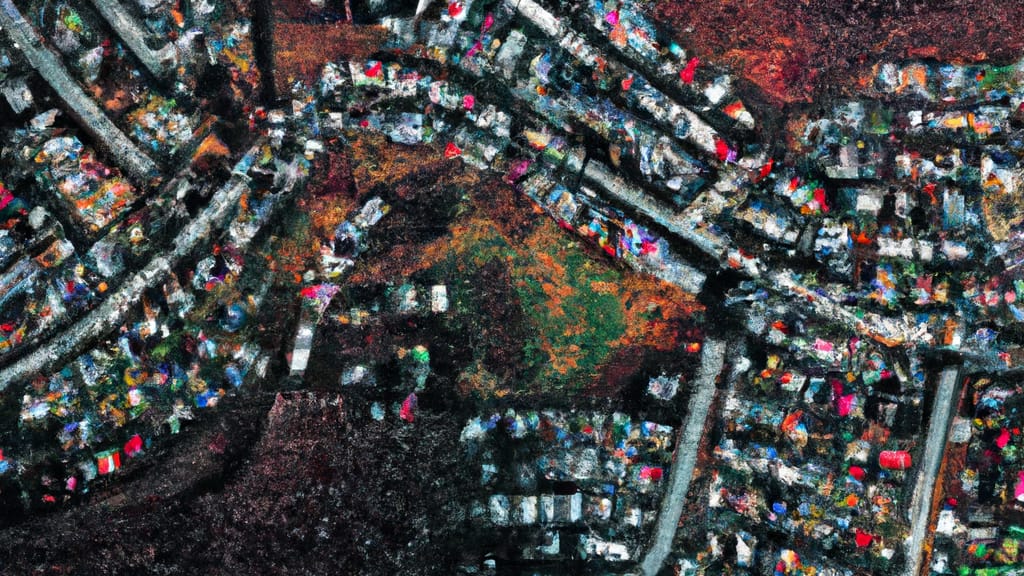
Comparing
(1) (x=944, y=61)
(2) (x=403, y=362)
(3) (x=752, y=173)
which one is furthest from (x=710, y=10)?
(2) (x=403, y=362)

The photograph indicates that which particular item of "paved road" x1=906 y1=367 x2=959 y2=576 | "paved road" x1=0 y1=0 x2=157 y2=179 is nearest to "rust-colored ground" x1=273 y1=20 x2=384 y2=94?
"paved road" x1=0 y1=0 x2=157 y2=179

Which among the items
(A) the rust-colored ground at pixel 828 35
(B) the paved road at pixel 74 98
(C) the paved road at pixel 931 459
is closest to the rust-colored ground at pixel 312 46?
(B) the paved road at pixel 74 98

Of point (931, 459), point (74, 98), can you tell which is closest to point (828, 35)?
point (931, 459)

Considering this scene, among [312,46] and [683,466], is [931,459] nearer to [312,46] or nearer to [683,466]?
[683,466]

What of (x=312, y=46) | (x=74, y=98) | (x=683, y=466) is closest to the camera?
(x=74, y=98)

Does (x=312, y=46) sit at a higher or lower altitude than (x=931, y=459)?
higher

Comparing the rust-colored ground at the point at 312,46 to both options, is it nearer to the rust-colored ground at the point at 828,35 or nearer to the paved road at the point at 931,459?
the rust-colored ground at the point at 828,35
